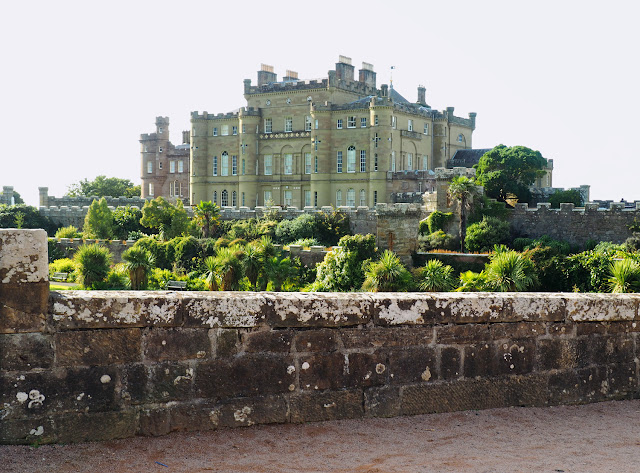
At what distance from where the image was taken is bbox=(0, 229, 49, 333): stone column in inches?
175

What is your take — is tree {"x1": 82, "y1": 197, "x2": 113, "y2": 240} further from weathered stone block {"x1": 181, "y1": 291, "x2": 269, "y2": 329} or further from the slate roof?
weathered stone block {"x1": 181, "y1": 291, "x2": 269, "y2": 329}

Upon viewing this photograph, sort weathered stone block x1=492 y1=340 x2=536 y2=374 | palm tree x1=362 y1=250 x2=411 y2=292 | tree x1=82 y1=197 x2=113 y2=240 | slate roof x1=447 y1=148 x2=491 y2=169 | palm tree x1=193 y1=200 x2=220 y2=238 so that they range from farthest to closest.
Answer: slate roof x1=447 y1=148 x2=491 y2=169 < palm tree x1=193 y1=200 x2=220 y2=238 < tree x1=82 y1=197 x2=113 y2=240 < palm tree x1=362 y1=250 x2=411 y2=292 < weathered stone block x1=492 y1=340 x2=536 y2=374

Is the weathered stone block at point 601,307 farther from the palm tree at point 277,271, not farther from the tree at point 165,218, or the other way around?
the tree at point 165,218

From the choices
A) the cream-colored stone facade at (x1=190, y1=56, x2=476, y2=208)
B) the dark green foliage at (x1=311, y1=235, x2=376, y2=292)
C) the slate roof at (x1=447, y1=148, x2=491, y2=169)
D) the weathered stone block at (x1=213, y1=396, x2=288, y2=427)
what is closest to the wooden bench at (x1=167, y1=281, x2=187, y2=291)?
the dark green foliage at (x1=311, y1=235, x2=376, y2=292)

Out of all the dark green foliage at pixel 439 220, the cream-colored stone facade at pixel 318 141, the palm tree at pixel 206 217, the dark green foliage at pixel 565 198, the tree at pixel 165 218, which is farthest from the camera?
the cream-colored stone facade at pixel 318 141

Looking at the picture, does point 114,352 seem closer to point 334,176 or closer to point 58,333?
point 58,333

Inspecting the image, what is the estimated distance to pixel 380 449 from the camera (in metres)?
4.64

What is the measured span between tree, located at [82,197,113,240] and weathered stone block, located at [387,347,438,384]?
175 ft

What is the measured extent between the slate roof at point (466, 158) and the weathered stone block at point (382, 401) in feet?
221

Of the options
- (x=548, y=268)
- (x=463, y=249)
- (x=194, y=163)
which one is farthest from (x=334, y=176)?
(x=548, y=268)

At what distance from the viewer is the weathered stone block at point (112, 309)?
457 centimetres

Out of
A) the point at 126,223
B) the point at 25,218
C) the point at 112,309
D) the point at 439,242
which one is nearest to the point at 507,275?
the point at 439,242

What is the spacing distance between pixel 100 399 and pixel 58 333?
0.45 meters

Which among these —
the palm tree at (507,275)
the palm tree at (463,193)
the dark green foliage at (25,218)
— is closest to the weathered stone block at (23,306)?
the palm tree at (507,275)
